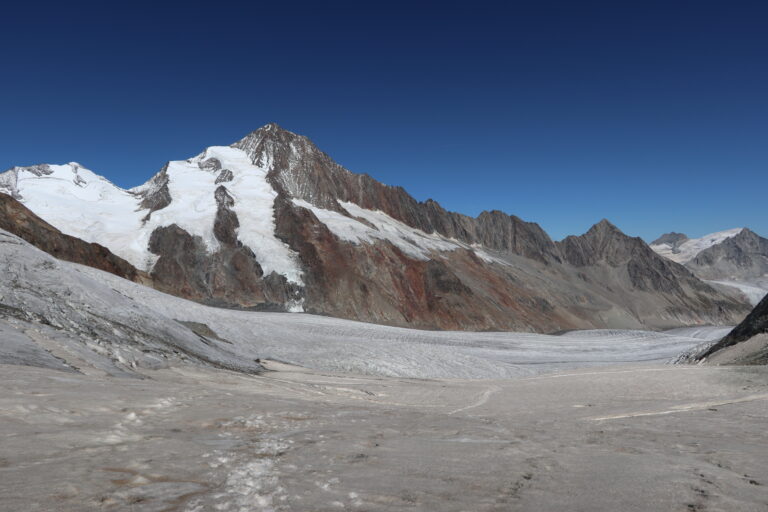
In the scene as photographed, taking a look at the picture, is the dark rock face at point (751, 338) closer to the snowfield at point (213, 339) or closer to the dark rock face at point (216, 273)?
the snowfield at point (213, 339)

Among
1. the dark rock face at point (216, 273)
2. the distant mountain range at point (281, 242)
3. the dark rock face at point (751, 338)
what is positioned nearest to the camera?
the dark rock face at point (751, 338)

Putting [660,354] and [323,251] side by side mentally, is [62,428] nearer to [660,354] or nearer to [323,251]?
[660,354]

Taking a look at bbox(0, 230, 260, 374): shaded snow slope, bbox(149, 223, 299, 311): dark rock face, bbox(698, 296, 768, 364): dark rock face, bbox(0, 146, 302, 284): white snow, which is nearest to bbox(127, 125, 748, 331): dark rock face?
bbox(149, 223, 299, 311): dark rock face

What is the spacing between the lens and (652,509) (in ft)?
11.1

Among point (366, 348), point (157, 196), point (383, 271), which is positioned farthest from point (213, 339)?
point (157, 196)

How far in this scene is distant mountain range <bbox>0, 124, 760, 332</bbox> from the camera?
71688mm

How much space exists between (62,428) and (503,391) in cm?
1080

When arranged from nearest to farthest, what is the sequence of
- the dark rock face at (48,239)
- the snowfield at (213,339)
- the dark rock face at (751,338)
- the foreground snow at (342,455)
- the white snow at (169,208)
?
the foreground snow at (342,455)
the snowfield at (213,339)
the dark rock face at (751,338)
the dark rock face at (48,239)
the white snow at (169,208)

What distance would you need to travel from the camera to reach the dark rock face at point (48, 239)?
1681 inches

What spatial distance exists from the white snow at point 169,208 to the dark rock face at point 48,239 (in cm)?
2108

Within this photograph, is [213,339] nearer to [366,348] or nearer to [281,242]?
[366,348]

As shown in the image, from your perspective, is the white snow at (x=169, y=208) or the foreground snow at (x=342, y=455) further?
the white snow at (x=169, y=208)

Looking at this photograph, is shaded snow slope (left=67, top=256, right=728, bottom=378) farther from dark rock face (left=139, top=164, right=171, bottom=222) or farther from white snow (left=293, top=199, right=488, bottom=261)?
dark rock face (left=139, top=164, right=171, bottom=222)

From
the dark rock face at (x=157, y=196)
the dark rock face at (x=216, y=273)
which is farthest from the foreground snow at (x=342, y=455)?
the dark rock face at (x=157, y=196)
